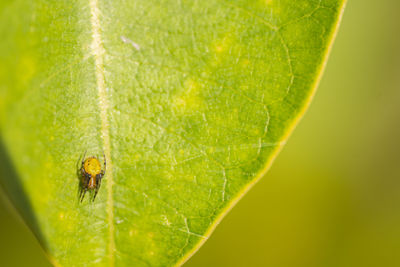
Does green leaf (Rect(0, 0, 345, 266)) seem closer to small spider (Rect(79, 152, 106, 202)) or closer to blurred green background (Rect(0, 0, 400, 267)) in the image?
small spider (Rect(79, 152, 106, 202))

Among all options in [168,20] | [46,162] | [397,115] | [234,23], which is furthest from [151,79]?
[397,115]

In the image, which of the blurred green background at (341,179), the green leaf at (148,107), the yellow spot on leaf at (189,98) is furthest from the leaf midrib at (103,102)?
the blurred green background at (341,179)

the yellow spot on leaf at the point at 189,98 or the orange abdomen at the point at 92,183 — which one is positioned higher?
the yellow spot on leaf at the point at 189,98

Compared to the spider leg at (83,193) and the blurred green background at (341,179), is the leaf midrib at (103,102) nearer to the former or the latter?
the spider leg at (83,193)

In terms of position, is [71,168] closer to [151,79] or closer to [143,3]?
[151,79]

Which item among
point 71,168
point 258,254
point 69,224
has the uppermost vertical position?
point 71,168

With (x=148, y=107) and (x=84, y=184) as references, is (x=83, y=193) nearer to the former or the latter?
(x=84, y=184)

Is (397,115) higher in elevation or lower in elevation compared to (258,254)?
higher

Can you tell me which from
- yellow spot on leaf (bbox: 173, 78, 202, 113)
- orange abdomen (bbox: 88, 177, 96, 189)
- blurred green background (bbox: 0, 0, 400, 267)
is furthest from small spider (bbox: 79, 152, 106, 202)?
blurred green background (bbox: 0, 0, 400, 267)
